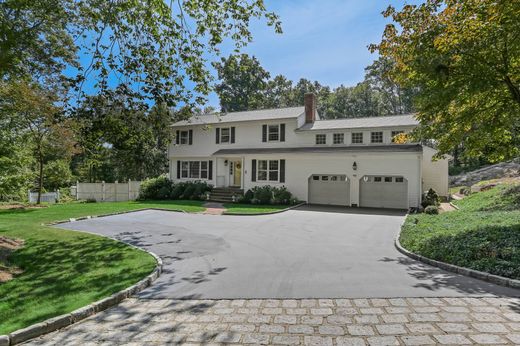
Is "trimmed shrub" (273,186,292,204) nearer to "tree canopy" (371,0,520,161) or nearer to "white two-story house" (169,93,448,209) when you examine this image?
"white two-story house" (169,93,448,209)

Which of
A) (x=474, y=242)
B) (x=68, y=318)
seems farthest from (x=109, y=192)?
(x=474, y=242)

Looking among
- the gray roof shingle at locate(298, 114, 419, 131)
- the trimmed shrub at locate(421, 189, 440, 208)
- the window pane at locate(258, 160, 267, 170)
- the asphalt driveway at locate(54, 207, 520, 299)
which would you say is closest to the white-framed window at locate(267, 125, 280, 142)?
the gray roof shingle at locate(298, 114, 419, 131)

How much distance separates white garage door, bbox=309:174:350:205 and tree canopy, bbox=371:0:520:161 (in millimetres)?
9855

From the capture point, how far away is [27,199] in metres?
25.0

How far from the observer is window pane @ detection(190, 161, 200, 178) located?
26356 mm

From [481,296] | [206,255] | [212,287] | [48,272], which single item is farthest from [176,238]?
[481,296]

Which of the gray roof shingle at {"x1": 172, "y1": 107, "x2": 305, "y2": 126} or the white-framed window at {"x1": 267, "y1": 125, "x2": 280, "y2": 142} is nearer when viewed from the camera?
the white-framed window at {"x1": 267, "y1": 125, "x2": 280, "y2": 142}

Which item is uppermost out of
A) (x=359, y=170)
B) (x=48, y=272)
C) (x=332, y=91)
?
(x=332, y=91)

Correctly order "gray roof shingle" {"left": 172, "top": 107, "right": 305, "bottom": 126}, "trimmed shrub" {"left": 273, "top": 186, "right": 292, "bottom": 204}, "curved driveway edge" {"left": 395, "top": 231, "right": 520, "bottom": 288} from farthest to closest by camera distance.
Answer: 1. "gray roof shingle" {"left": 172, "top": 107, "right": 305, "bottom": 126}
2. "trimmed shrub" {"left": 273, "top": 186, "right": 292, "bottom": 204}
3. "curved driveway edge" {"left": 395, "top": 231, "right": 520, "bottom": 288}

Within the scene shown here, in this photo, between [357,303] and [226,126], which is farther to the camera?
[226,126]

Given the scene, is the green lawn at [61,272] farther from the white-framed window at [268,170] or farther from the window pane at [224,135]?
the window pane at [224,135]

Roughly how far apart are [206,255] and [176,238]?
2683 millimetres

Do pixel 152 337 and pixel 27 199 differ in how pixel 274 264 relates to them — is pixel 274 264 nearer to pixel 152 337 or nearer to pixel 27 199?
pixel 152 337

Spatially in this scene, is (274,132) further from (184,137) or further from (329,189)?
(184,137)
